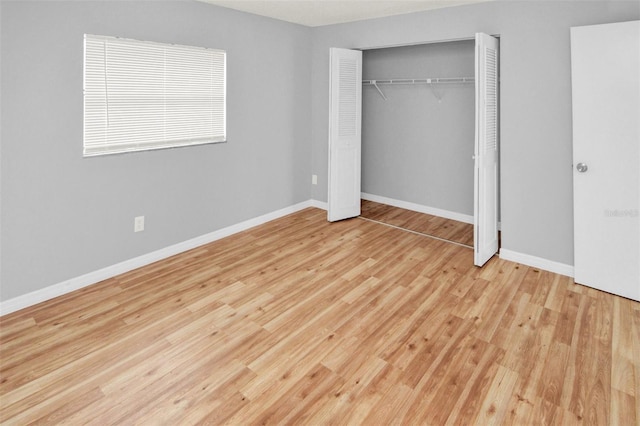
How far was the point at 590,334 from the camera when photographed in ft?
8.14

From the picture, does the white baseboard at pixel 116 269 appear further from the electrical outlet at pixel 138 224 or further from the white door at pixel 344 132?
the white door at pixel 344 132

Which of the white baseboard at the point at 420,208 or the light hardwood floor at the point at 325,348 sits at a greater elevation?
the white baseboard at the point at 420,208

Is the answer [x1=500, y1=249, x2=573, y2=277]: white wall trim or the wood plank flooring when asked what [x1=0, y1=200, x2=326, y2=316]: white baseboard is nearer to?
the wood plank flooring

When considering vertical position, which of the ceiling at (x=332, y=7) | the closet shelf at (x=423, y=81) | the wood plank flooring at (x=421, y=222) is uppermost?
the ceiling at (x=332, y=7)

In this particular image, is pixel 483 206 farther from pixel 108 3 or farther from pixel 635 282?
pixel 108 3

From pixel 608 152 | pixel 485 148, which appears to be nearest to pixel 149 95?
pixel 485 148

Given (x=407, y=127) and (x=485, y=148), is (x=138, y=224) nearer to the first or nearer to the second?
(x=485, y=148)

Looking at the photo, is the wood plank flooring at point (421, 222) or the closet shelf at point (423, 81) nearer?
the wood plank flooring at point (421, 222)

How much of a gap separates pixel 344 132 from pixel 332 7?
137 centimetres

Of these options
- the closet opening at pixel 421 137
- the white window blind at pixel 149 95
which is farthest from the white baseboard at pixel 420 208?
the white window blind at pixel 149 95

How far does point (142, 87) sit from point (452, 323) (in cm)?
314

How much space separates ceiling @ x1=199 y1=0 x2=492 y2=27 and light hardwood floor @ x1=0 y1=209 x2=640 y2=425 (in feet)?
8.19

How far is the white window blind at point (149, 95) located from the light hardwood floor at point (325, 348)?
1206mm

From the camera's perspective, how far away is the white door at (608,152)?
108 inches
